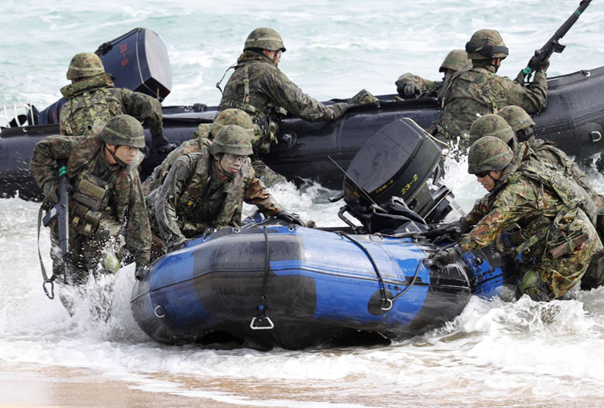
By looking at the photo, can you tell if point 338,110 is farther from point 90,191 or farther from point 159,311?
point 159,311

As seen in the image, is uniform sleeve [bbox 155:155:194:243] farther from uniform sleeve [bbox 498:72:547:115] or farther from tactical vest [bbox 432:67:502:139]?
uniform sleeve [bbox 498:72:547:115]

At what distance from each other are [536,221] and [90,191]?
2.74 meters

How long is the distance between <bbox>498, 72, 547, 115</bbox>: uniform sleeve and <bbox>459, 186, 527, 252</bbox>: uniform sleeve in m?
2.99

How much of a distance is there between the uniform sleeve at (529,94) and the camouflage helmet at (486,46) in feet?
0.82

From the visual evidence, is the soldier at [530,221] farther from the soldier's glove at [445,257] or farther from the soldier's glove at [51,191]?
the soldier's glove at [51,191]

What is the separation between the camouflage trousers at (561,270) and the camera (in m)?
5.48

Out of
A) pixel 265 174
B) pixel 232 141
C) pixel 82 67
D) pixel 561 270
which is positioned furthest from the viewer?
pixel 265 174

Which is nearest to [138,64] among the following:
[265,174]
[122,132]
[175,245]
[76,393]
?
[265,174]

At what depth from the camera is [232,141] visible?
5.41m

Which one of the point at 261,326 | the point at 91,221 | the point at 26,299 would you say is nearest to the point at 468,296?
the point at 261,326

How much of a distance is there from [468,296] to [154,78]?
4.85 metres

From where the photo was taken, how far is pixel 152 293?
16.6ft

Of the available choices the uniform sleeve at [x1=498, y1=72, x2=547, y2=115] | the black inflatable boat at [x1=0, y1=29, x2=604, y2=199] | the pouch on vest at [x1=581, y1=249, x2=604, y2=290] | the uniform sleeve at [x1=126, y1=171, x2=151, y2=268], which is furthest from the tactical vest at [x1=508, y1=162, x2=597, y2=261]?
the black inflatable boat at [x1=0, y1=29, x2=604, y2=199]

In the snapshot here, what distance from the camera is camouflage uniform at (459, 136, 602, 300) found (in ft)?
17.1
